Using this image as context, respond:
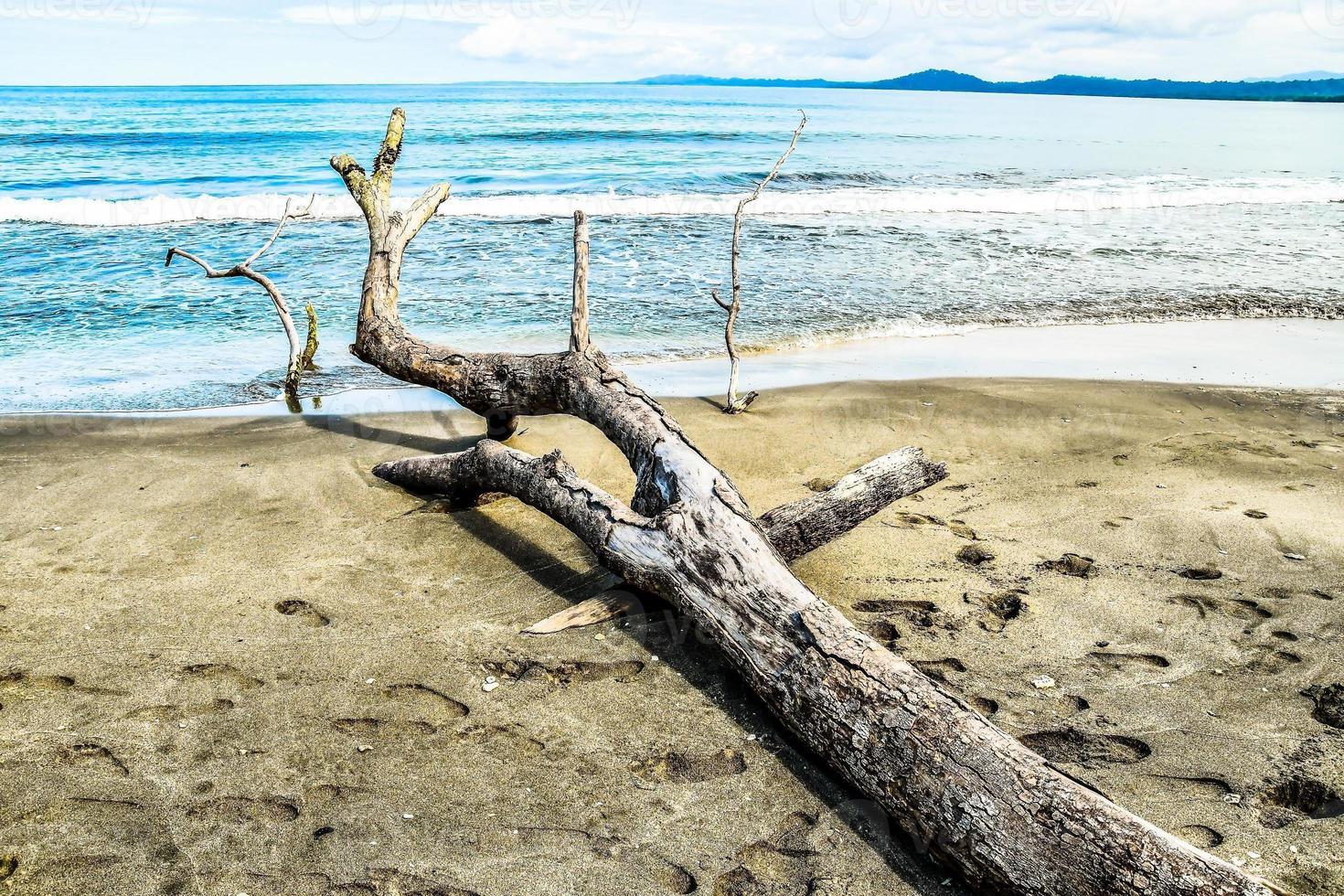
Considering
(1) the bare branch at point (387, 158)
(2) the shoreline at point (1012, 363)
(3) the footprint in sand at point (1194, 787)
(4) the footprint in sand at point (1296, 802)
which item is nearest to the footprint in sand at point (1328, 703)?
(4) the footprint in sand at point (1296, 802)

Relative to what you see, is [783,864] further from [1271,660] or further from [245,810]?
[1271,660]

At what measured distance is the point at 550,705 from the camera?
3.08 metres

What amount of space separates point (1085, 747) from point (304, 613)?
9.64ft

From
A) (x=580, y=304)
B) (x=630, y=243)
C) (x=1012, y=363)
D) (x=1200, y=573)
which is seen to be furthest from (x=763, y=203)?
(x=1200, y=573)

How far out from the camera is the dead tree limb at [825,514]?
3.56m

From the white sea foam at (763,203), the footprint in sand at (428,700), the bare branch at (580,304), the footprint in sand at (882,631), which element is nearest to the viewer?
the footprint in sand at (428,700)

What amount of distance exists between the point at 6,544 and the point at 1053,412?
20.2 ft

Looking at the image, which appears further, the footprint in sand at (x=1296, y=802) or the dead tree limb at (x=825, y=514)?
the dead tree limb at (x=825, y=514)

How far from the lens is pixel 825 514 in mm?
3770

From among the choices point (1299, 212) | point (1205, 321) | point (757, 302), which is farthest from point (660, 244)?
point (1299, 212)

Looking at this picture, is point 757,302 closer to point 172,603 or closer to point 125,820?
point 172,603

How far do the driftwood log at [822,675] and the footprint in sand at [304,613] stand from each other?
39.1 inches

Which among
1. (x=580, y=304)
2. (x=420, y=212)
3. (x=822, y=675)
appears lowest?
(x=822, y=675)

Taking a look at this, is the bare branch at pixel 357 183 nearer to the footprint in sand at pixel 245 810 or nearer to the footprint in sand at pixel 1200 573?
the footprint in sand at pixel 245 810
